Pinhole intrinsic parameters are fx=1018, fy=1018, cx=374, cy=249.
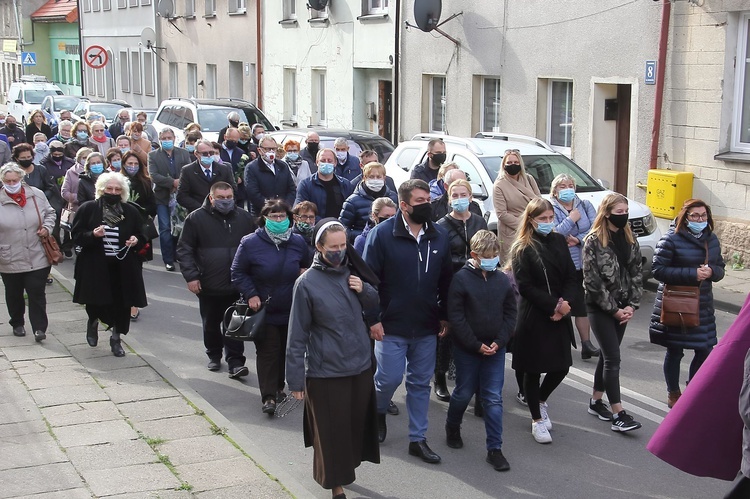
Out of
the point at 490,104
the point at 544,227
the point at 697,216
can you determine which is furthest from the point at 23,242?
the point at 490,104

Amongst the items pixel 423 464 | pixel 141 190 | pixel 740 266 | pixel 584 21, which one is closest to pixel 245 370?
pixel 423 464

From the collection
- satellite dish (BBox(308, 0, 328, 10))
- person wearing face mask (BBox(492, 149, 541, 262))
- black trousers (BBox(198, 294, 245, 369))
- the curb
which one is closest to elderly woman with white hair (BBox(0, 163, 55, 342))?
the curb

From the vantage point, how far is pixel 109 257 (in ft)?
31.2

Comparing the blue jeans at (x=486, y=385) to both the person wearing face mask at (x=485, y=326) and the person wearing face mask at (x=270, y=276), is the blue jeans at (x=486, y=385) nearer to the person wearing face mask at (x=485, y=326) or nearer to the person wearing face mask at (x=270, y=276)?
the person wearing face mask at (x=485, y=326)

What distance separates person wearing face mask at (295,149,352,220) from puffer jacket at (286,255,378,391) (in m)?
4.78

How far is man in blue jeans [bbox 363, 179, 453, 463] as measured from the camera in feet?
22.4

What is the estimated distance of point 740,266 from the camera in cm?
1408

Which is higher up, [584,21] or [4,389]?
[584,21]

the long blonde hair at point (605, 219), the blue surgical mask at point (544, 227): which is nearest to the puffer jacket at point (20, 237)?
the blue surgical mask at point (544, 227)

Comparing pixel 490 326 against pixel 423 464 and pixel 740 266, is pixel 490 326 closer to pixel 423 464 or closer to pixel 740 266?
pixel 423 464

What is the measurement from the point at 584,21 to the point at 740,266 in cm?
532

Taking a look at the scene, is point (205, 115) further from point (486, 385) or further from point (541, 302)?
point (486, 385)

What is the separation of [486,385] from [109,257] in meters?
4.28

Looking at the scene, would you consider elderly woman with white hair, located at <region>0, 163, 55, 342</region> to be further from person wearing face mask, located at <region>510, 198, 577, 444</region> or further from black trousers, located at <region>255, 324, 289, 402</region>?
person wearing face mask, located at <region>510, 198, 577, 444</region>
